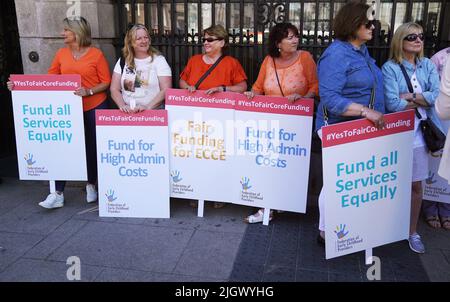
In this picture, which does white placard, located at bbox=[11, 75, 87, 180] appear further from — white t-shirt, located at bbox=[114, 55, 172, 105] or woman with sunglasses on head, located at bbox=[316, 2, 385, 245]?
woman with sunglasses on head, located at bbox=[316, 2, 385, 245]

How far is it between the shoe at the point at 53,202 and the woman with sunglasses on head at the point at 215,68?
187 centimetres

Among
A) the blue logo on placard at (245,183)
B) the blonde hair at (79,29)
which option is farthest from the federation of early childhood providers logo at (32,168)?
the blue logo on placard at (245,183)

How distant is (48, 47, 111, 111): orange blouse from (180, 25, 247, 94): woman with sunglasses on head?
0.91 metres

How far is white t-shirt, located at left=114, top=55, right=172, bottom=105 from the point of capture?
4375 millimetres

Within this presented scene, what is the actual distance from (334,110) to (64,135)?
A: 2.84 m

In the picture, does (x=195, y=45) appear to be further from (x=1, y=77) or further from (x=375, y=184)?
(x=1, y=77)

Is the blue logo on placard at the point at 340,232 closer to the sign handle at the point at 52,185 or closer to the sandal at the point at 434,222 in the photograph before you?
the sandal at the point at 434,222

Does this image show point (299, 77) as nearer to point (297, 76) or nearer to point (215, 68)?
point (297, 76)

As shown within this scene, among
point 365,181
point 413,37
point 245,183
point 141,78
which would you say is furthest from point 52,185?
point 413,37

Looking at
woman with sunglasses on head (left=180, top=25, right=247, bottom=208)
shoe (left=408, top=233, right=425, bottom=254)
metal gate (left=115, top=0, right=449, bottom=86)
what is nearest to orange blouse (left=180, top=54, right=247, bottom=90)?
woman with sunglasses on head (left=180, top=25, right=247, bottom=208)

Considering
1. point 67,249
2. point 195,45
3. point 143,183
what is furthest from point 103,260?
point 195,45

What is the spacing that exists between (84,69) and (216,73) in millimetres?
1420

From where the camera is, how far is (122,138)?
418 centimetres

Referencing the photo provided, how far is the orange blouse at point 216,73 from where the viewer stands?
14.2 feet
